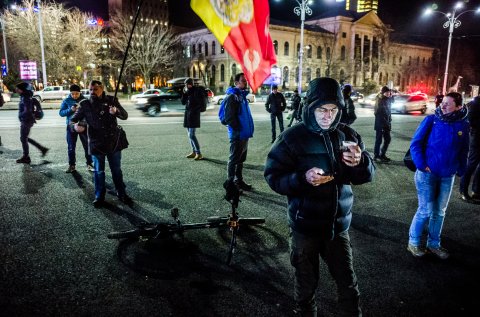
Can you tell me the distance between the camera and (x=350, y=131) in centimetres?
268

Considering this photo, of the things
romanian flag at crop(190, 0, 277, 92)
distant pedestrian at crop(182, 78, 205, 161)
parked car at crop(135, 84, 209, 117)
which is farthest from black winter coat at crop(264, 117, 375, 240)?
parked car at crop(135, 84, 209, 117)

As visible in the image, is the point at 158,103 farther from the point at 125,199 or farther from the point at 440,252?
the point at 440,252

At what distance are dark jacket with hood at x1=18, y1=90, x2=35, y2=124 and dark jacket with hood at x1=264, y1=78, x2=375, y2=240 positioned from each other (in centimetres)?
795

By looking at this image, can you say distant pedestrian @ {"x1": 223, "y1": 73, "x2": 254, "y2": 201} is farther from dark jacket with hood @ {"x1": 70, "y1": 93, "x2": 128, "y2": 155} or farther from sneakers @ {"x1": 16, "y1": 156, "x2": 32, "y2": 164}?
sneakers @ {"x1": 16, "y1": 156, "x2": 32, "y2": 164}

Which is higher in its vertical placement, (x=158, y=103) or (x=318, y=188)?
(x=158, y=103)

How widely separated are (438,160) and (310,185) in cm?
226

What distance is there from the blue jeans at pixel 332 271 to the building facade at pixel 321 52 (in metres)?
61.2

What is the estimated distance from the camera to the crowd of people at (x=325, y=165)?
2498mm

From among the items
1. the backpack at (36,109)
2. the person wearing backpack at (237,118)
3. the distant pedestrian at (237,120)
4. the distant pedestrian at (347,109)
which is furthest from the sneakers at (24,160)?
the distant pedestrian at (347,109)

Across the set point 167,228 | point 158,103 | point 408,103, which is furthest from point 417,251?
point 408,103

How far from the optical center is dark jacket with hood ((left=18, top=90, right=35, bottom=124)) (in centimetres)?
843

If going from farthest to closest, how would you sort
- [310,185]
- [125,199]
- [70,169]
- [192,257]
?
[70,169] → [125,199] → [192,257] → [310,185]

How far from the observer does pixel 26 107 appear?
8.47 metres

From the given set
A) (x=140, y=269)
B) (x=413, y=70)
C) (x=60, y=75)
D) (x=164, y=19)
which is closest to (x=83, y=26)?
(x=60, y=75)
